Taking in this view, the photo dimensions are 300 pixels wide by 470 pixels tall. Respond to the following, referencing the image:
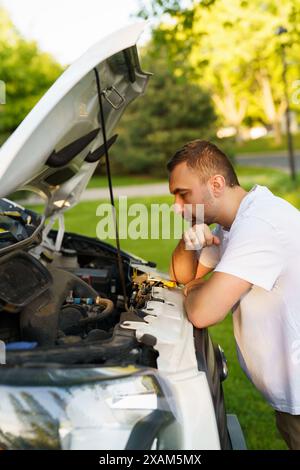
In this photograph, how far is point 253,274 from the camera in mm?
2115

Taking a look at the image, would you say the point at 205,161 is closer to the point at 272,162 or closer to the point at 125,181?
the point at 125,181

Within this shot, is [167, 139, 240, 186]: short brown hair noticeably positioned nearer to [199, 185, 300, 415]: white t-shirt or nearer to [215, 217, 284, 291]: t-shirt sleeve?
[199, 185, 300, 415]: white t-shirt

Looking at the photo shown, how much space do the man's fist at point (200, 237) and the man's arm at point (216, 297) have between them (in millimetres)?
390

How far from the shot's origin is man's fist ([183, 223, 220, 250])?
8.53 ft

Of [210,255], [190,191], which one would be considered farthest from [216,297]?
[210,255]

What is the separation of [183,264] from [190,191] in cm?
60

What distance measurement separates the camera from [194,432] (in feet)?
6.06

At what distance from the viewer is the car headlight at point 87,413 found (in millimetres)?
1745

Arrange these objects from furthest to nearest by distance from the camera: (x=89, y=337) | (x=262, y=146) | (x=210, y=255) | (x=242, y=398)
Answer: (x=262, y=146)
(x=242, y=398)
(x=210, y=255)
(x=89, y=337)

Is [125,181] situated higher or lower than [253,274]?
higher

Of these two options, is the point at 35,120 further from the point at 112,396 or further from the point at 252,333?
the point at 252,333

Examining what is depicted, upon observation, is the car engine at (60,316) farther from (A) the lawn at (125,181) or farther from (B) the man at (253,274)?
(A) the lawn at (125,181)

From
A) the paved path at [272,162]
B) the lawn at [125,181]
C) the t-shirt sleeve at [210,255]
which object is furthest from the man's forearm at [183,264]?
the paved path at [272,162]
